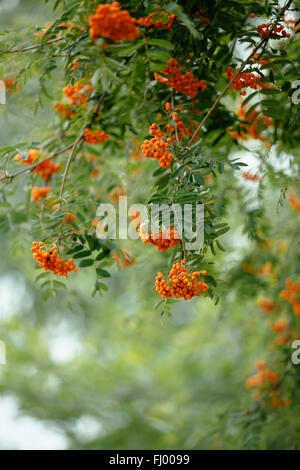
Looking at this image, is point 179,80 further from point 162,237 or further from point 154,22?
point 162,237

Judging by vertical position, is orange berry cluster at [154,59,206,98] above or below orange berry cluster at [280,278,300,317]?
above

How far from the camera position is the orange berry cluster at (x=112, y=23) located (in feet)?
3.30

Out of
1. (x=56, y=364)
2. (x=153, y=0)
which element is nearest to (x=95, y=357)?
(x=56, y=364)

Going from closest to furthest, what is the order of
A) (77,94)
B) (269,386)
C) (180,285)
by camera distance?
(180,285) → (77,94) → (269,386)

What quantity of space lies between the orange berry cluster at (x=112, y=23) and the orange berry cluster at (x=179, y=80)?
0.35 m

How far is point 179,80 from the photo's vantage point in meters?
1.46

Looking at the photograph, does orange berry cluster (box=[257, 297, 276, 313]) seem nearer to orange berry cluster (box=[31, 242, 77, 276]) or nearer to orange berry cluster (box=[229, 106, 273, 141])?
orange berry cluster (box=[229, 106, 273, 141])

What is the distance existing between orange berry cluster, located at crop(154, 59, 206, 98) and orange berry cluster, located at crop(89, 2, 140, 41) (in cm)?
35

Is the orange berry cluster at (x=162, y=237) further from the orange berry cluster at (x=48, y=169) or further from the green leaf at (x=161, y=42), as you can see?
the orange berry cluster at (x=48, y=169)

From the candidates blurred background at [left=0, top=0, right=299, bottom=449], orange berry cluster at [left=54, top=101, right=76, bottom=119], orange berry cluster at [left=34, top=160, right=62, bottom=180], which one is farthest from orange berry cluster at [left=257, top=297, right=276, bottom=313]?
orange berry cluster at [left=54, top=101, right=76, bottom=119]

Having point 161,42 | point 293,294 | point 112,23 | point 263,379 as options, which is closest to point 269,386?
point 263,379

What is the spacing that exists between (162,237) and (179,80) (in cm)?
58

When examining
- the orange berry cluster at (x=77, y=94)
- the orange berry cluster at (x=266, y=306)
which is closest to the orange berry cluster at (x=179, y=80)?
the orange berry cluster at (x=77, y=94)

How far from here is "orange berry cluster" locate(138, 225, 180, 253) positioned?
118 centimetres
